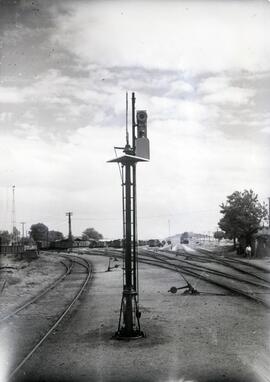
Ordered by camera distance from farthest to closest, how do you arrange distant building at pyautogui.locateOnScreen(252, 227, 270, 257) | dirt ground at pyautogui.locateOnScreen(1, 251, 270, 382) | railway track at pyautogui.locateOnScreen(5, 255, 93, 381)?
distant building at pyautogui.locateOnScreen(252, 227, 270, 257) → railway track at pyautogui.locateOnScreen(5, 255, 93, 381) → dirt ground at pyautogui.locateOnScreen(1, 251, 270, 382)

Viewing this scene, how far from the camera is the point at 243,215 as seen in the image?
48.7 meters

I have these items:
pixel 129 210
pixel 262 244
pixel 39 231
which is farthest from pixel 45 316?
pixel 39 231

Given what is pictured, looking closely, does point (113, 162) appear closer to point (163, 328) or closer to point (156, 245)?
point (163, 328)

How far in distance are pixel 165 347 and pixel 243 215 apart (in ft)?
136

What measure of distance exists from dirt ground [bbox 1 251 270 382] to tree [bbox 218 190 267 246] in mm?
35076

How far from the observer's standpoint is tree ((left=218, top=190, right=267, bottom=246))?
4822 cm

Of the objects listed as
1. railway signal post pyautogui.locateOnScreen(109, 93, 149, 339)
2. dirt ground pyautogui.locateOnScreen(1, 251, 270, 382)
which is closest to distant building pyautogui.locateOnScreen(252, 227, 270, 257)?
dirt ground pyautogui.locateOnScreen(1, 251, 270, 382)

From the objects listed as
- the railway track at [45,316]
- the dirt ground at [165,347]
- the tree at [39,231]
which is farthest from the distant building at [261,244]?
the tree at [39,231]

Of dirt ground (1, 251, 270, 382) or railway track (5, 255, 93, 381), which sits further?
railway track (5, 255, 93, 381)

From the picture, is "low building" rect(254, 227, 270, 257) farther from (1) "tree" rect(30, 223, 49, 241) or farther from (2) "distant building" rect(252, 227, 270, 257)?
(1) "tree" rect(30, 223, 49, 241)

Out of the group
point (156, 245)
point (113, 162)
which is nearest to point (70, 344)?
point (113, 162)

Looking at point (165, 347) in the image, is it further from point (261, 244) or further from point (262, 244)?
point (261, 244)

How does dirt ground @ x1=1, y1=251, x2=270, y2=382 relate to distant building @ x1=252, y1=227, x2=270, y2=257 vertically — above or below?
below

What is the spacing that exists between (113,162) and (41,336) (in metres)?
3.89
